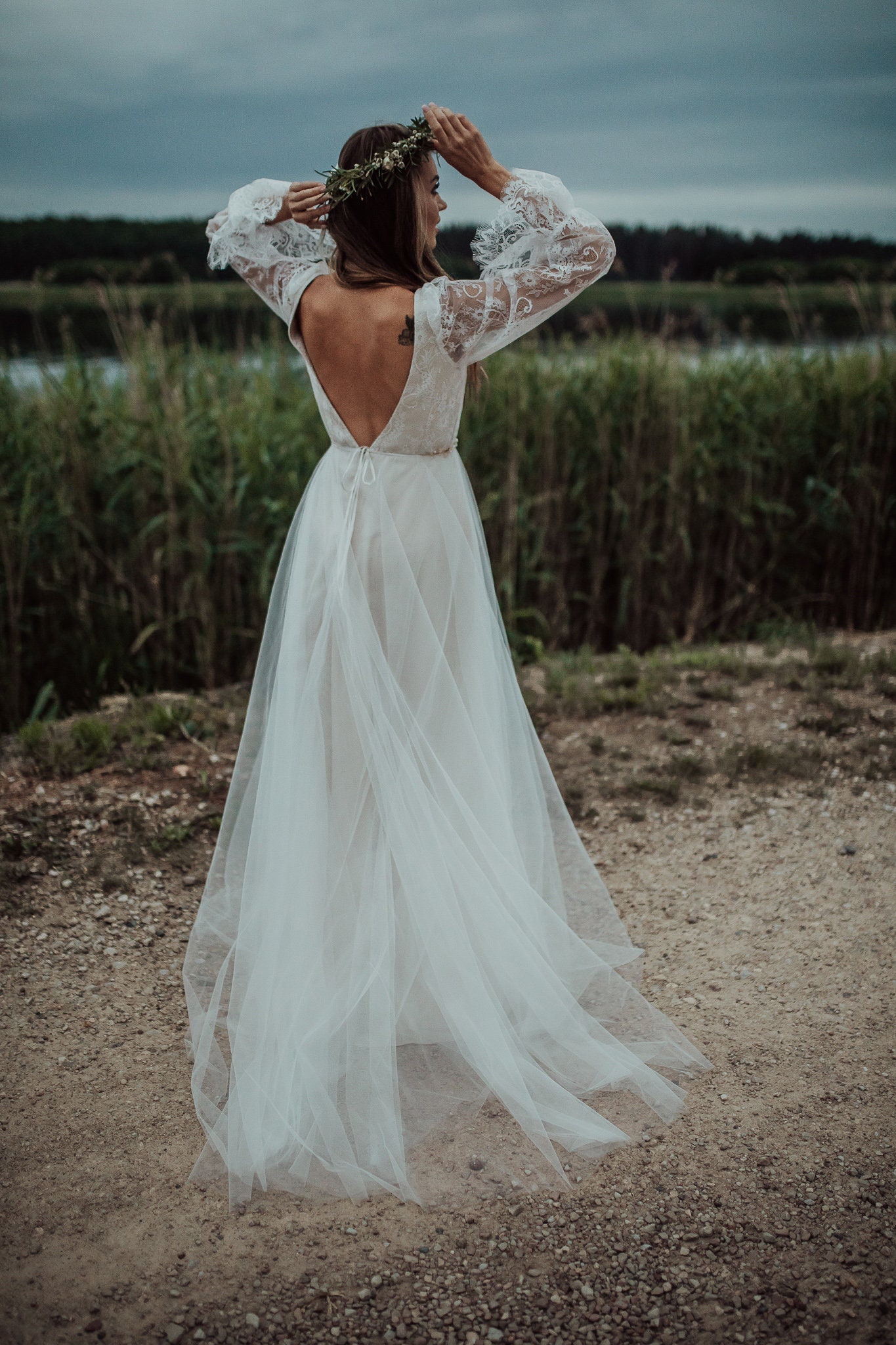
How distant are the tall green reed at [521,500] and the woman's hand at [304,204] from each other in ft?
7.55

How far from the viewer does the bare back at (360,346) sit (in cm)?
208

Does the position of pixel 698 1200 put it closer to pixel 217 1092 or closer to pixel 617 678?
pixel 217 1092

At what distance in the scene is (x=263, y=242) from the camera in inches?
96.7

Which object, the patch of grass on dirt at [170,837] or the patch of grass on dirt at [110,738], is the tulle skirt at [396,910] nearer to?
the patch of grass on dirt at [170,837]

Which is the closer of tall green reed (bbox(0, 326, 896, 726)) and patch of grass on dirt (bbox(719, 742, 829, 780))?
patch of grass on dirt (bbox(719, 742, 829, 780))

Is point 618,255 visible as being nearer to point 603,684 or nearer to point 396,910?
point 603,684

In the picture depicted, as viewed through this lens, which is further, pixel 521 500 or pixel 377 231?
pixel 521 500

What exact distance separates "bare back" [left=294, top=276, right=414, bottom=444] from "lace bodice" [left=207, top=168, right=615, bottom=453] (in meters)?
0.02

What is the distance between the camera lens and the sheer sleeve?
2.05m

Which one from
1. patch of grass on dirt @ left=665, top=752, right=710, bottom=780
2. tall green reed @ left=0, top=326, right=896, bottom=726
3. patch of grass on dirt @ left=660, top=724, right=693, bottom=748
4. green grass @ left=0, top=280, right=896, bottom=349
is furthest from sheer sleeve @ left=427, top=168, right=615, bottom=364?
green grass @ left=0, top=280, right=896, bottom=349

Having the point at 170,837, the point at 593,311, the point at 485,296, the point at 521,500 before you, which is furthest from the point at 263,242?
the point at 593,311

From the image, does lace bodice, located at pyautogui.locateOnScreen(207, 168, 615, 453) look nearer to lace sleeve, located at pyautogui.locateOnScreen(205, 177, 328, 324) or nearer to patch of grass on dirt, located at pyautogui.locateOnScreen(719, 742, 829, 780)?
lace sleeve, located at pyautogui.locateOnScreen(205, 177, 328, 324)

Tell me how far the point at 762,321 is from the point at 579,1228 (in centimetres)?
572

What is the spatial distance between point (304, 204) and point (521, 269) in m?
0.65
